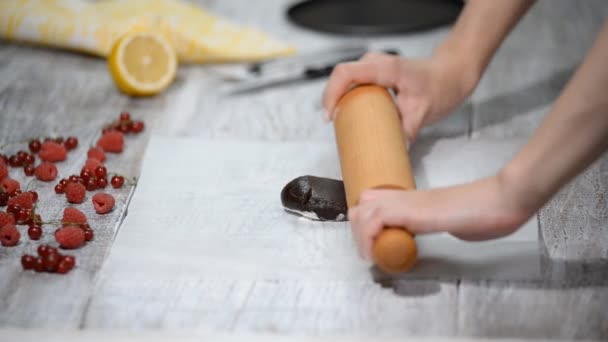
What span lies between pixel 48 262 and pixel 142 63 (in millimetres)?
800

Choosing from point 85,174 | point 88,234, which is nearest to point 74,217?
point 88,234

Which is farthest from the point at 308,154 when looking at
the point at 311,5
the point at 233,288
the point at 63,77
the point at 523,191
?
the point at 311,5

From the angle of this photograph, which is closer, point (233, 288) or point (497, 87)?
point (233, 288)

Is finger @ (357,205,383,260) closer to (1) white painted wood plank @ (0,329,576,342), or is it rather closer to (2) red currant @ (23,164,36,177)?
(1) white painted wood plank @ (0,329,576,342)

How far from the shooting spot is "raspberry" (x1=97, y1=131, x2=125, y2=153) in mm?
1515

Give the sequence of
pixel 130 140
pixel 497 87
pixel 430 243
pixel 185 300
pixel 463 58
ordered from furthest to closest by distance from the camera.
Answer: pixel 497 87 → pixel 130 140 → pixel 463 58 → pixel 430 243 → pixel 185 300

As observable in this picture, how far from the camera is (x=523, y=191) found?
970 millimetres

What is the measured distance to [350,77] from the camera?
1387mm

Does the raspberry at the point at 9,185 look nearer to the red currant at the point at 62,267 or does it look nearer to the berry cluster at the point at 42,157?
the berry cluster at the point at 42,157

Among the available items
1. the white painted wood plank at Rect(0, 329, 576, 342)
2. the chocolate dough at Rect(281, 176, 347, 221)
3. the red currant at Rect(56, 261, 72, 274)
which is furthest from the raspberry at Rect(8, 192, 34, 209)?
the chocolate dough at Rect(281, 176, 347, 221)

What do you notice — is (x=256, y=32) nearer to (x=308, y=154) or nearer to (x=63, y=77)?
(x=63, y=77)

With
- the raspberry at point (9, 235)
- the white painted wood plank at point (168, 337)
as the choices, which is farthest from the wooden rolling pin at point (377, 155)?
the raspberry at point (9, 235)

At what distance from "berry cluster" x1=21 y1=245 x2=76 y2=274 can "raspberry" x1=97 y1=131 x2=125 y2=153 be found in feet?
1.32

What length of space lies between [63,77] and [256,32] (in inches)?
20.4
